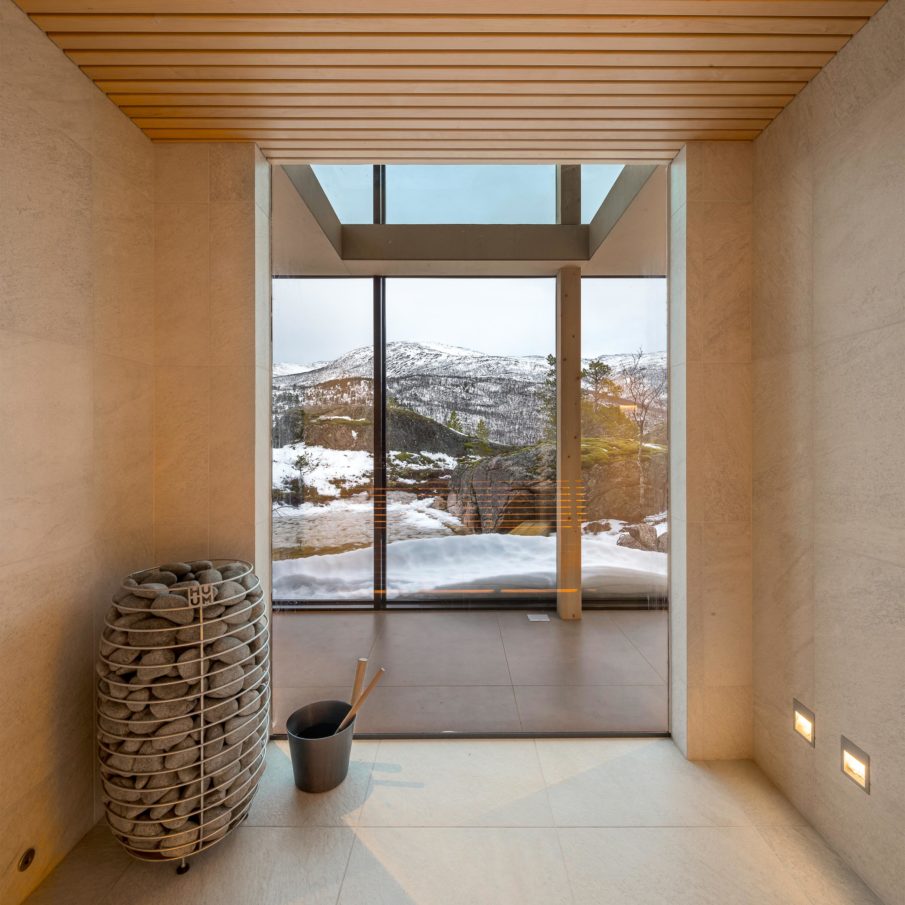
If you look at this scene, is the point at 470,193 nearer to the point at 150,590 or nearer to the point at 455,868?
the point at 150,590

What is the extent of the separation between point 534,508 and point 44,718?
6.07 feet

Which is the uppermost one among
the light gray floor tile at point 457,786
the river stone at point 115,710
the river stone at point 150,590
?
the river stone at point 150,590

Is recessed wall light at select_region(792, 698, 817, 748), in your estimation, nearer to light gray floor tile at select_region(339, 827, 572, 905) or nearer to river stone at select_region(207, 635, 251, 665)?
light gray floor tile at select_region(339, 827, 572, 905)

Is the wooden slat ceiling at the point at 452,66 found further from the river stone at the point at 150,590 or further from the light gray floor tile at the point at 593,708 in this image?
the light gray floor tile at the point at 593,708

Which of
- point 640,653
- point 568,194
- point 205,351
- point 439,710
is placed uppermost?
point 568,194

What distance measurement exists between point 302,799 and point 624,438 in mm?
1874

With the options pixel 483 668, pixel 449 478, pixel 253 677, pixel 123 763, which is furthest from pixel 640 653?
pixel 123 763

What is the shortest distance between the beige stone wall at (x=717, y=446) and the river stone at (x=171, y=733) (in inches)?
69.9

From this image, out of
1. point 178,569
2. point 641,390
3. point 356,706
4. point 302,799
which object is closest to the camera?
point 178,569

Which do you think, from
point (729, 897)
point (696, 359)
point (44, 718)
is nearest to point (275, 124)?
point (696, 359)

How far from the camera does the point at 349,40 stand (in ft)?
4.66

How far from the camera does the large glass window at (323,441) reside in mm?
2186

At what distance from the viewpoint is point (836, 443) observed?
4.96 feet

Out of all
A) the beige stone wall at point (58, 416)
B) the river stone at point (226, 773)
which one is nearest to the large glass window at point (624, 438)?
the river stone at point (226, 773)
